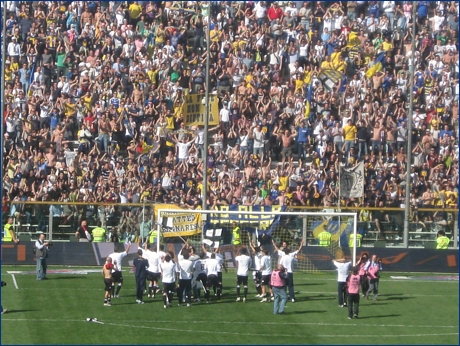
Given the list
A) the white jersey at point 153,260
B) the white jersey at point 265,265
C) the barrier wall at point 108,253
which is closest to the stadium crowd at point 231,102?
the barrier wall at point 108,253

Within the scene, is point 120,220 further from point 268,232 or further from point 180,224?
point 268,232

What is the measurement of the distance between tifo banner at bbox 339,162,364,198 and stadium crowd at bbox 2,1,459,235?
2.20 metres

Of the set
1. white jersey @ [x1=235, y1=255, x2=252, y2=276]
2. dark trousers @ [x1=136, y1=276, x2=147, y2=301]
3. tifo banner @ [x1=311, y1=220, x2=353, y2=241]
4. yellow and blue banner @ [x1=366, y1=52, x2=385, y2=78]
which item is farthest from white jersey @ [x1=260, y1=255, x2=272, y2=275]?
yellow and blue banner @ [x1=366, y1=52, x2=385, y2=78]

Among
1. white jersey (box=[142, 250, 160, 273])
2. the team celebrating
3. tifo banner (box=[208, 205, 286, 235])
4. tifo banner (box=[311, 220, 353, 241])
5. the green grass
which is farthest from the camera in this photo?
tifo banner (box=[311, 220, 353, 241])

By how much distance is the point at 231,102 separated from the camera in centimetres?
4584

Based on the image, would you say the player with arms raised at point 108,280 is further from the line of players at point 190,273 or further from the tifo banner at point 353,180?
the tifo banner at point 353,180

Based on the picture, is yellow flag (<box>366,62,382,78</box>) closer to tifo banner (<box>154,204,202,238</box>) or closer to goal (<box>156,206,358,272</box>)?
goal (<box>156,206,358,272</box>)

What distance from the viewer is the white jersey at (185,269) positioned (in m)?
31.3

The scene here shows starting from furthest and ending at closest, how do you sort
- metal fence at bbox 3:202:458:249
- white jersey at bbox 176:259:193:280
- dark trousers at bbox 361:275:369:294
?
metal fence at bbox 3:202:458:249 < dark trousers at bbox 361:275:369:294 < white jersey at bbox 176:259:193:280

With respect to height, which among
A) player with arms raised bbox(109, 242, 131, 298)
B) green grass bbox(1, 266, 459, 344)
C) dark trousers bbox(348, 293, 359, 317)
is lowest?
green grass bbox(1, 266, 459, 344)

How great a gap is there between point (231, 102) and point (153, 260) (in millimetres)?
14232

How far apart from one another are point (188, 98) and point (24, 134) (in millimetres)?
9085

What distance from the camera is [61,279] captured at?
120 feet

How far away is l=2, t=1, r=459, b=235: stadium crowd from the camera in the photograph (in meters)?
43.1
